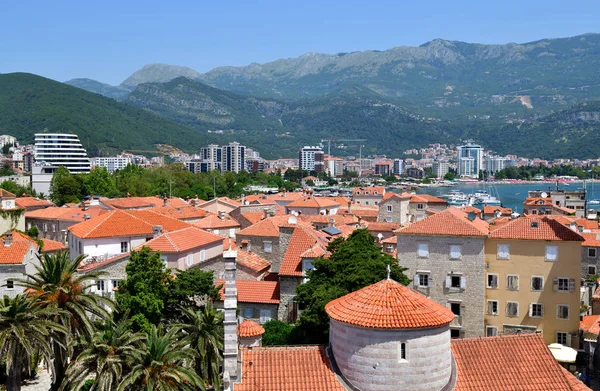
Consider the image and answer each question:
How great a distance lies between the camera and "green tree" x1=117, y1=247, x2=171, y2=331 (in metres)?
30.0

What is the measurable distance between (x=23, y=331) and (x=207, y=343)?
705 cm

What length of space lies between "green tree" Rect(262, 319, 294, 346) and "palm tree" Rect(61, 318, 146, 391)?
10.0m

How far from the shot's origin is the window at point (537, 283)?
3588cm

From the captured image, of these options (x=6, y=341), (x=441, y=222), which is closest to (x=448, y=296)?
(x=441, y=222)

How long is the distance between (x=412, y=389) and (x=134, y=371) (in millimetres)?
9246

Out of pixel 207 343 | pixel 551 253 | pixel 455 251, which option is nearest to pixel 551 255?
pixel 551 253

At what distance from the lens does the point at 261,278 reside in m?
41.2

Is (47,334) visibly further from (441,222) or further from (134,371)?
(441,222)

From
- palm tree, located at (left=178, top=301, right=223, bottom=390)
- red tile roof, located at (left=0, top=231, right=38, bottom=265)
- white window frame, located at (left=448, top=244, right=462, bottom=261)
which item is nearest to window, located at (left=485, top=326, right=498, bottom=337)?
white window frame, located at (left=448, top=244, right=462, bottom=261)

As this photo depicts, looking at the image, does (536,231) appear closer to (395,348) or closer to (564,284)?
(564,284)

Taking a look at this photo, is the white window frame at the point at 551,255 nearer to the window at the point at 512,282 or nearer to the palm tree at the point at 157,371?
the window at the point at 512,282

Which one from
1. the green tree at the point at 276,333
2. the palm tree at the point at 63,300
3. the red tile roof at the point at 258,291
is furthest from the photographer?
the red tile roof at the point at 258,291

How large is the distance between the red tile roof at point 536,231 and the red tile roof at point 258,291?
1269 centimetres

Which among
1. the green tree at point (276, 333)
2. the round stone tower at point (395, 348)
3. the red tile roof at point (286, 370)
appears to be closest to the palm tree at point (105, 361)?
the red tile roof at point (286, 370)
